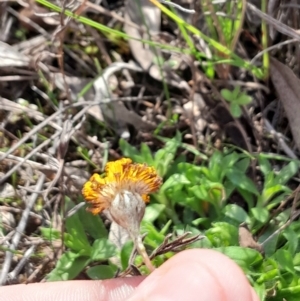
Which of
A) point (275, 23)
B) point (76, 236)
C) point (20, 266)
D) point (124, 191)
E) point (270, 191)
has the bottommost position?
point (20, 266)

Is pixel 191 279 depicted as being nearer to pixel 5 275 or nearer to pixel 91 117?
pixel 5 275

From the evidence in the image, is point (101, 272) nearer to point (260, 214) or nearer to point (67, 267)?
point (67, 267)

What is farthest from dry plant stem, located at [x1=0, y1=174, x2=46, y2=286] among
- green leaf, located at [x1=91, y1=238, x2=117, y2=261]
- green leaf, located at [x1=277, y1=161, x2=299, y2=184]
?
green leaf, located at [x1=277, y1=161, x2=299, y2=184]

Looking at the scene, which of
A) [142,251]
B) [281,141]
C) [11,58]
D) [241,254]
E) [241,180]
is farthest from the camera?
[11,58]

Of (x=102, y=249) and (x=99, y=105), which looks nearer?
(x=102, y=249)

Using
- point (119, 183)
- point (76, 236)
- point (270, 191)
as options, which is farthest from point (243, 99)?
point (76, 236)

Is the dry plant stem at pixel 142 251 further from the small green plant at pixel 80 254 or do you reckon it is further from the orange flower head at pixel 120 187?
the small green plant at pixel 80 254

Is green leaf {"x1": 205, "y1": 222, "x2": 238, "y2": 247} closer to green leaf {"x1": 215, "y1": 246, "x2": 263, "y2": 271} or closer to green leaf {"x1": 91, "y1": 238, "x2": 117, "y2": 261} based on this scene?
green leaf {"x1": 215, "y1": 246, "x2": 263, "y2": 271}
